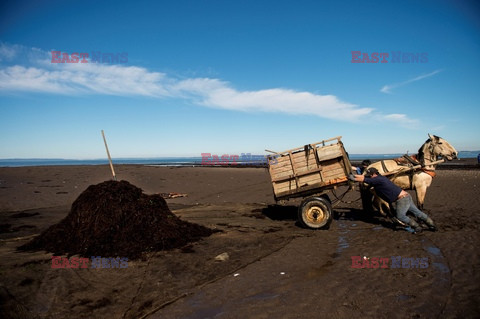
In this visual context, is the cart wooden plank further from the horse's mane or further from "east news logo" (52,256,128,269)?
"east news logo" (52,256,128,269)

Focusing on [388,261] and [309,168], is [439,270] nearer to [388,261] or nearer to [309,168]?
[388,261]

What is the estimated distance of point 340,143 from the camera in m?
8.03

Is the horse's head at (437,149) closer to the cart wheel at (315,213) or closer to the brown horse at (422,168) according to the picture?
the brown horse at (422,168)

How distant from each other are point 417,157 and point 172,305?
9.45 m

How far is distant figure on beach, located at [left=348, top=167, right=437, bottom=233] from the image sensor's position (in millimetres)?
7660

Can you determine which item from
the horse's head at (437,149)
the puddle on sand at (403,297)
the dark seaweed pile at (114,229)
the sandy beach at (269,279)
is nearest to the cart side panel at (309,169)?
the sandy beach at (269,279)

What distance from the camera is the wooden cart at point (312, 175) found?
8.09 metres

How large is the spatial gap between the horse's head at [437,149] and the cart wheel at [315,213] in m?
4.30

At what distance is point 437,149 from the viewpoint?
29.8 ft

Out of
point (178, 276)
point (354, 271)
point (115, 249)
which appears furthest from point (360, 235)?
point (115, 249)

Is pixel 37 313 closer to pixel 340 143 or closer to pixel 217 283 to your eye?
pixel 217 283

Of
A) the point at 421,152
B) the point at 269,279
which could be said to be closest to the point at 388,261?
the point at 269,279

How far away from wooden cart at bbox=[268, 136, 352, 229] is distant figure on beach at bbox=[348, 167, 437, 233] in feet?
2.07

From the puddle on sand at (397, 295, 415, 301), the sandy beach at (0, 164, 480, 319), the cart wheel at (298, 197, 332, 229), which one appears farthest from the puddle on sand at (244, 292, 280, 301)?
the cart wheel at (298, 197, 332, 229)
